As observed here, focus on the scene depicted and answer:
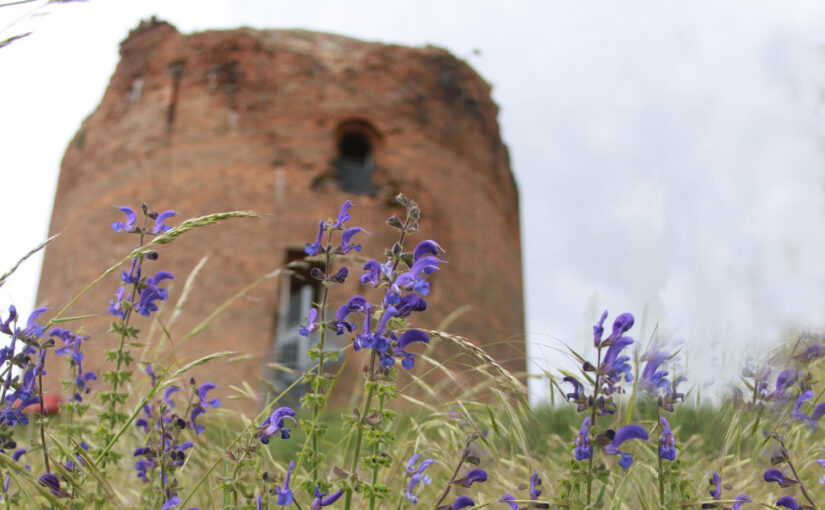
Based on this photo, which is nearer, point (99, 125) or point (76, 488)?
point (76, 488)

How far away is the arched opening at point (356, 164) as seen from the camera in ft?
37.8

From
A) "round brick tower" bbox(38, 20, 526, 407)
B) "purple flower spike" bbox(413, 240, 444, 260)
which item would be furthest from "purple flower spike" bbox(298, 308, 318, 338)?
"round brick tower" bbox(38, 20, 526, 407)

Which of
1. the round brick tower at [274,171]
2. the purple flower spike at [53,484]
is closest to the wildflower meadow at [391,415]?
the purple flower spike at [53,484]

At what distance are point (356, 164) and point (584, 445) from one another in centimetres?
1034

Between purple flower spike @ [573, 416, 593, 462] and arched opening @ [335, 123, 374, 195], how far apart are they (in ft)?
32.3

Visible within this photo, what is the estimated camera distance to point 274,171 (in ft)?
36.4

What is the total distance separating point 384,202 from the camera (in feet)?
36.6

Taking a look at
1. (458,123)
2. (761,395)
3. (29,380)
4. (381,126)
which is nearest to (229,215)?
(29,380)

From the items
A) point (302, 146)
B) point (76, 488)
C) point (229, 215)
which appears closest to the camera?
point (76, 488)

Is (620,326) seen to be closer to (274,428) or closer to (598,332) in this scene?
(598,332)

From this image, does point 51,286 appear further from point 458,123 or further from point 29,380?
point 29,380

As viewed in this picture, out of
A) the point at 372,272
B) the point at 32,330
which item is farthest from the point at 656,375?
the point at 32,330

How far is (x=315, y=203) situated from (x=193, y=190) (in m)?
1.70

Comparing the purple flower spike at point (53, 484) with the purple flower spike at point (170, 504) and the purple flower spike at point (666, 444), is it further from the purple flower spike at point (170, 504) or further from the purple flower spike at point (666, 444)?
the purple flower spike at point (666, 444)
